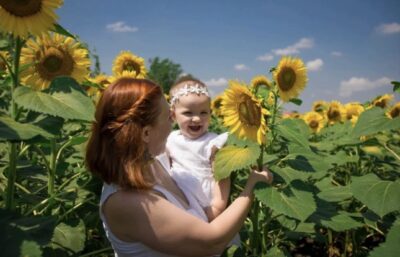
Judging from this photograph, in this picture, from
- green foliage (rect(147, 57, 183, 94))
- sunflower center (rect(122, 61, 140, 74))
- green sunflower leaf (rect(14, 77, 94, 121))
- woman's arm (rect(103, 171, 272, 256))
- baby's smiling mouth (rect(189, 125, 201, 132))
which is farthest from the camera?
green foliage (rect(147, 57, 183, 94))

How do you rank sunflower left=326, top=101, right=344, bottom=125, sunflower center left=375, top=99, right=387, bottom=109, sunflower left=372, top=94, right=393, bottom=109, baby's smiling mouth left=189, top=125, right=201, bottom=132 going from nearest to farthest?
baby's smiling mouth left=189, top=125, right=201, bottom=132, sunflower left=372, top=94, right=393, bottom=109, sunflower center left=375, top=99, right=387, bottom=109, sunflower left=326, top=101, right=344, bottom=125

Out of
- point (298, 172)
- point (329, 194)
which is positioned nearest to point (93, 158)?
point (298, 172)

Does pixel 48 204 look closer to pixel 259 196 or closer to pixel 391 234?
pixel 259 196

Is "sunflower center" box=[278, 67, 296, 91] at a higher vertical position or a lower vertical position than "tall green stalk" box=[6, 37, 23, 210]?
higher

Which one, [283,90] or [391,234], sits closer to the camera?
[391,234]

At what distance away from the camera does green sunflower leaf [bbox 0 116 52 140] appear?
1497mm

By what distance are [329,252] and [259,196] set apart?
2.42 meters

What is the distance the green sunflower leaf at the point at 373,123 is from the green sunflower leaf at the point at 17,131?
182 centimetres

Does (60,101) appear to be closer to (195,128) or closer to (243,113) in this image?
(243,113)

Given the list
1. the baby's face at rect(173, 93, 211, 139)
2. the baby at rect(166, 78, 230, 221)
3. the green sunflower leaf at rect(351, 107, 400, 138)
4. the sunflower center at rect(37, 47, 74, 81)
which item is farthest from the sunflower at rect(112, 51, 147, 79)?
the green sunflower leaf at rect(351, 107, 400, 138)

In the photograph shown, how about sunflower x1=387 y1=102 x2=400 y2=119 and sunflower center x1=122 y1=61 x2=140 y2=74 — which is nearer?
sunflower center x1=122 y1=61 x2=140 y2=74

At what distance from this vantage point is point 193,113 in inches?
109

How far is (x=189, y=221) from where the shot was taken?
1871mm

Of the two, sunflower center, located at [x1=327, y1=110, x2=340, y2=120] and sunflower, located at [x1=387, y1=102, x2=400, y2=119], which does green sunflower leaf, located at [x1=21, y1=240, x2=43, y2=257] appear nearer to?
sunflower, located at [x1=387, y1=102, x2=400, y2=119]
